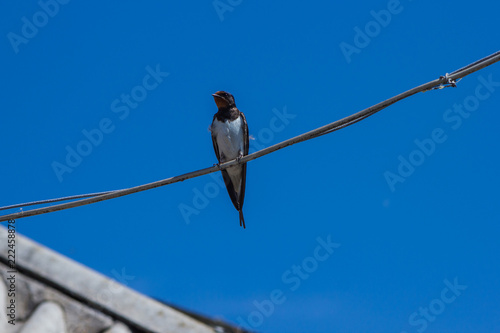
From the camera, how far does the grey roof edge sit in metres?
3.54

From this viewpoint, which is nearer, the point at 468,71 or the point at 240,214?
the point at 468,71

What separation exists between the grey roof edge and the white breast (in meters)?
4.47

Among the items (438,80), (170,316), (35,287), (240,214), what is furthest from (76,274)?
(240,214)

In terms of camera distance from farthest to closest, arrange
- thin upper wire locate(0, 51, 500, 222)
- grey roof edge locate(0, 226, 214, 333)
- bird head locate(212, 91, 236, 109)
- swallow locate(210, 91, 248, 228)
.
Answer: swallow locate(210, 91, 248, 228)
bird head locate(212, 91, 236, 109)
thin upper wire locate(0, 51, 500, 222)
grey roof edge locate(0, 226, 214, 333)

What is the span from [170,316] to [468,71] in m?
2.07

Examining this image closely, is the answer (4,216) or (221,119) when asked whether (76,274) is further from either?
(221,119)

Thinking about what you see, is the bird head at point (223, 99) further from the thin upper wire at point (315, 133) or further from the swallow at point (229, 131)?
the thin upper wire at point (315, 133)

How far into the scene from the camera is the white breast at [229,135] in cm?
816

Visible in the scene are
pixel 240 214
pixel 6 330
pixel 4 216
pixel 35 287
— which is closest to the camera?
pixel 6 330

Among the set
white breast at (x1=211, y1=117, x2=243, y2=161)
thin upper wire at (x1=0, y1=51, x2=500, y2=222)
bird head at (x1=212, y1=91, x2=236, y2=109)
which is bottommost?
thin upper wire at (x1=0, y1=51, x2=500, y2=222)

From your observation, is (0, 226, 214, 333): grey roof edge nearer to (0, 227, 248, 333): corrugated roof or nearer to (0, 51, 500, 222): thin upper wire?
(0, 227, 248, 333): corrugated roof

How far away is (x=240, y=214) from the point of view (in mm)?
8062

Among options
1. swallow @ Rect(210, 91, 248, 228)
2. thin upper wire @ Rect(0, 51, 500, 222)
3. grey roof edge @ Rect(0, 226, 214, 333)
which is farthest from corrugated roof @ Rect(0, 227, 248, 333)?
swallow @ Rect(210, 91, 248, 228)

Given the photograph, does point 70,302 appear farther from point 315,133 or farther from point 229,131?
point 229,131
